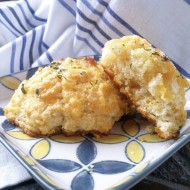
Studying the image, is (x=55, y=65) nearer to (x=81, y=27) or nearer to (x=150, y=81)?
(x=150, y=81)

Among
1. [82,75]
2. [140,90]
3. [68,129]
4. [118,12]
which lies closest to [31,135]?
[68,129]

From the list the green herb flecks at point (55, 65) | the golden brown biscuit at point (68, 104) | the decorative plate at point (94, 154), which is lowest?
the decorative plate at point (94, 154)

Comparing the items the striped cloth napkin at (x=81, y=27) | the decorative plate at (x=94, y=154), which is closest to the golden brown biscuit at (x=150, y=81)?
the decorative plate at (x=94, y=154)

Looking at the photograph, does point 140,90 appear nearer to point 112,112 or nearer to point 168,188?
point 112,112

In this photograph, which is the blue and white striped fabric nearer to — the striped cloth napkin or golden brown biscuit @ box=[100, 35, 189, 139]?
the striped cloth napkin

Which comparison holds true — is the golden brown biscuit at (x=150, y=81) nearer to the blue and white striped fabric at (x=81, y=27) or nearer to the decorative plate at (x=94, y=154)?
the decorative plate at (x=94, y=154)

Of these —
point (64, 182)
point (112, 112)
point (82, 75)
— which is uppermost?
point (82, 75)

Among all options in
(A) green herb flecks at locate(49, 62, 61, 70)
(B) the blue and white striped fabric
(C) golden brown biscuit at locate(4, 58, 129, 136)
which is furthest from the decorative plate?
(B) the blue and white striped fabric

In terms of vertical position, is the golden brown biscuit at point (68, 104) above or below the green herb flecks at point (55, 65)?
below
